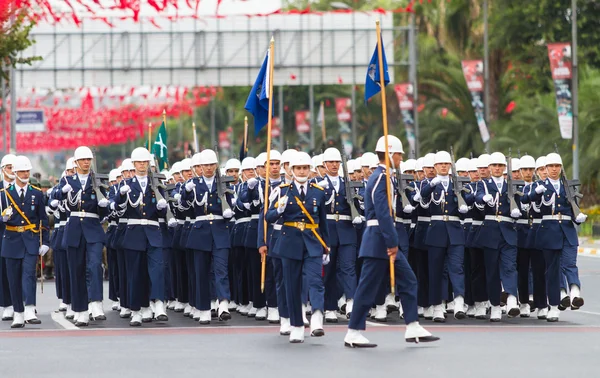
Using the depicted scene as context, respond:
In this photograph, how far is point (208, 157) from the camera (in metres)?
18.8

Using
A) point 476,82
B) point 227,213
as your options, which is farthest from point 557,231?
point 476,82

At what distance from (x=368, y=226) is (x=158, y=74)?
40.9 meters

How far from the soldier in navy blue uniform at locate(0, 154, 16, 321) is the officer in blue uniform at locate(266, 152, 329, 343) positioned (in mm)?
4385

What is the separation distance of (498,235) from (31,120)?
100 feet

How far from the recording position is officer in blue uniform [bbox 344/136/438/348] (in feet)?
47.8

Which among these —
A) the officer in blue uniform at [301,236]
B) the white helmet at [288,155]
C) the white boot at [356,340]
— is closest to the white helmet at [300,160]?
the officer in blue uniform at [301,236]

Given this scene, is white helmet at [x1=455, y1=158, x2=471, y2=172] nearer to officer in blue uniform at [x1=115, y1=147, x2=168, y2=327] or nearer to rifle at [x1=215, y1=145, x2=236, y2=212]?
rifle at [x1=215, y1=145, x2=236, y2=212]

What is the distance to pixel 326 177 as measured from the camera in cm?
1867

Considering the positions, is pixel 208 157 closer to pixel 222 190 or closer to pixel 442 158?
pixel 222 190

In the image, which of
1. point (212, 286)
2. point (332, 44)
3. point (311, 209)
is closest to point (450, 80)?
point (332, 44)

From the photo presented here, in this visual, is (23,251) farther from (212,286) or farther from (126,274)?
(212,286)

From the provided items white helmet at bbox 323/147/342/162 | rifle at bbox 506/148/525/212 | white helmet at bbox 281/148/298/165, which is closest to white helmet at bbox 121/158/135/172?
white helmet at bbox 281/148/298/165

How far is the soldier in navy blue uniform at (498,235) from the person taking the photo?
18891 mm

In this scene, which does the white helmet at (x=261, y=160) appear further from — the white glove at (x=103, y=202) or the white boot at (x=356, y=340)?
the white boot at (x=356, y=340)
